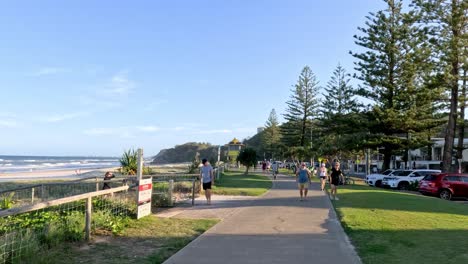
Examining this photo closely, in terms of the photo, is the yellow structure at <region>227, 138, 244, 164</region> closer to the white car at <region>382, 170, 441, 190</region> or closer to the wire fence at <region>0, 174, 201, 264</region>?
the white car at <region>382, 170, 441, 190</region>

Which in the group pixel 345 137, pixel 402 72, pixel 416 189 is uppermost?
pixel 402 72

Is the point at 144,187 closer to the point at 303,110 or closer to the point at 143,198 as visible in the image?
the point at 143,198

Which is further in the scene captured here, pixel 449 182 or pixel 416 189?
pixel 416 189

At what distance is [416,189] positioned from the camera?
29.4 meters

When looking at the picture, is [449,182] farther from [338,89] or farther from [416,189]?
[338,89]

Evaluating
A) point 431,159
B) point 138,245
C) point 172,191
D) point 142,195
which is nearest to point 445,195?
point 172,191

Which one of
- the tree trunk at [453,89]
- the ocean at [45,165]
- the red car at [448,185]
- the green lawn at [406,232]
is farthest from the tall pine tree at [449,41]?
the ocean at [45,165]

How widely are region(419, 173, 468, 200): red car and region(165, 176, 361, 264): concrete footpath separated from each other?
41.7 ft

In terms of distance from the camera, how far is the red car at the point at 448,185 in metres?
22.7

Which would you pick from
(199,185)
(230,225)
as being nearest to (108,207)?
(230,225)

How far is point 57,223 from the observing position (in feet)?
27.0

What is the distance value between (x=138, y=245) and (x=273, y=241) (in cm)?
244

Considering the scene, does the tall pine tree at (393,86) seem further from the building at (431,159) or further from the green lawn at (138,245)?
the green lawn at (138,245)

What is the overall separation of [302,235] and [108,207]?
4.64m
